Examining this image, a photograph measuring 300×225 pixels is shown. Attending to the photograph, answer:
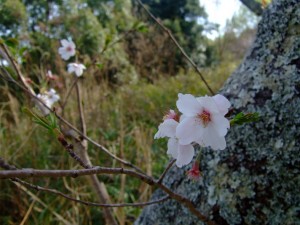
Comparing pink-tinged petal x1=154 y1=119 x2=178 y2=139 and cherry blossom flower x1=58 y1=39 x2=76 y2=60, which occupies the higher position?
cherry blossom flower x1=58 y1=39 x2=76 y2=60

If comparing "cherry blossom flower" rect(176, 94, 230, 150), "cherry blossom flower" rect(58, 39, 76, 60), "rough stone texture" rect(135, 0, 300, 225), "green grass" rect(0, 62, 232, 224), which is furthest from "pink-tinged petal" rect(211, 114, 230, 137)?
"cherry blossom flower" rect(58, 39, 76, 60)

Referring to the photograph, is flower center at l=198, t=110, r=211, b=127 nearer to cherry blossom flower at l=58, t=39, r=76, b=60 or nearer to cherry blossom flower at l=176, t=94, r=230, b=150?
cherry blossom flower at l=176, t=94, r=230, b=150

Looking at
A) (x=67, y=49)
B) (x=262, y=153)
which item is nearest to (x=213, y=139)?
(x=262, y=153)

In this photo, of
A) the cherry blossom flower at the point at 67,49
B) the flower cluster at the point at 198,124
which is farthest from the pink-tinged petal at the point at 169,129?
the cherry blossom flower at the point at 67,49

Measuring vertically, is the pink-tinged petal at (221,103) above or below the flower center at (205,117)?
above

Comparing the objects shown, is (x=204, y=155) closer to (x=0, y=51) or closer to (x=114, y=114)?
(x=0, y=51)

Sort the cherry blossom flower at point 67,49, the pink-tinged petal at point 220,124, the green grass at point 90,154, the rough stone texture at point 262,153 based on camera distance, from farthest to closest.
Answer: the green grass at point 90,154 < the cherry blossom flower at point 67,49 < the rough stone texture at point 262,153 < the pink-tinged petal at point 220,124

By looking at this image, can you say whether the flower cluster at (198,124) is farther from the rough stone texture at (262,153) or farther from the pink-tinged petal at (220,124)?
the rough stone texture at (262,153)

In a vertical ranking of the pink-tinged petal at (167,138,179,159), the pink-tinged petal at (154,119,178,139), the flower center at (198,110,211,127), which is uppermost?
the flower center at (198,110,211,127)
